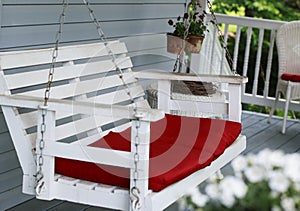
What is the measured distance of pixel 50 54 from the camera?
11.5 ft

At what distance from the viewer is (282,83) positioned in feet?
20.1

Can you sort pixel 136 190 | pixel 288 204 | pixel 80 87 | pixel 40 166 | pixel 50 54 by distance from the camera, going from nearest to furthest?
pixel 288 204
pixel 136 190
pixel 40 166
pixel 50 54
pixel 80 87

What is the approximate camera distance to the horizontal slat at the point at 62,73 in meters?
3.18

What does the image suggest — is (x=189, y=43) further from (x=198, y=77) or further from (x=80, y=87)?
(x=80, y=87)

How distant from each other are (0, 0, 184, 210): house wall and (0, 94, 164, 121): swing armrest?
1.81ft

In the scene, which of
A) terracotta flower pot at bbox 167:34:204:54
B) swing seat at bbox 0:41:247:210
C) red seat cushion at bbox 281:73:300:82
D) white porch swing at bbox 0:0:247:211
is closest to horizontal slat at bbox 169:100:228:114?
swing seat at bbox 0:41:247:210

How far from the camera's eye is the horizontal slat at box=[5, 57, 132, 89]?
10.4ft

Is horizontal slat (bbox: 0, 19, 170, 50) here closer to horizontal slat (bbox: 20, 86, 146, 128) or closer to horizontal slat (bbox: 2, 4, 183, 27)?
horizontal slat (bbox: 2, 4, 183, 27)

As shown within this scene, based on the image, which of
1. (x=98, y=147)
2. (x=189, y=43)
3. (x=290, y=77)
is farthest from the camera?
(x=290, y=77)

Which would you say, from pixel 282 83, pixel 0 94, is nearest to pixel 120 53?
pixel 0 94

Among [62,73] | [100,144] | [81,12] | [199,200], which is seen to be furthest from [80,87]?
[199,200]

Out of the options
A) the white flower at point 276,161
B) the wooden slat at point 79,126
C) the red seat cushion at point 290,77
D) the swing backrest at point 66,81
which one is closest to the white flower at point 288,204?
the white flower at point 276,161

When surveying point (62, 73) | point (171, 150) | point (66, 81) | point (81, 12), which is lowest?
point (171, 150)

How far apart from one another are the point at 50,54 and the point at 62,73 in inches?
5.1
